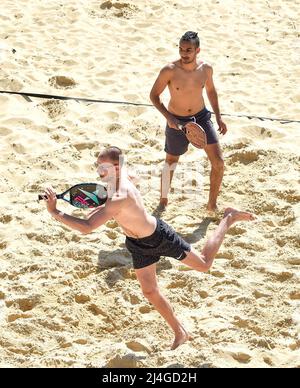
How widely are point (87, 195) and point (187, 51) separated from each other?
6.03ft

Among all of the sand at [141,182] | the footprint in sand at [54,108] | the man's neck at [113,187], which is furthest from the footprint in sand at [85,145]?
the man's neck at [113,187]

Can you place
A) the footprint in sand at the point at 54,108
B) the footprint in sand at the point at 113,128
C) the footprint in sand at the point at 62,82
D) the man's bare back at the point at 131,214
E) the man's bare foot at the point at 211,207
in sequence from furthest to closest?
the footprint in sand at the point at 62,82 → the footprint in sand at the point at 54,108 → the footprint in sand at the point at 113,128 → the man's bare foot at the point at 211,207 → the man's bare back at the point at 131,214

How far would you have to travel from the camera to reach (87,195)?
4707 millimetres

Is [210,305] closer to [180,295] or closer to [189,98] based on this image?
[180,295]

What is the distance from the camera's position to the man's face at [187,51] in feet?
19.6

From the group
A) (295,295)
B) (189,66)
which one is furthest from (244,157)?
(295,295)

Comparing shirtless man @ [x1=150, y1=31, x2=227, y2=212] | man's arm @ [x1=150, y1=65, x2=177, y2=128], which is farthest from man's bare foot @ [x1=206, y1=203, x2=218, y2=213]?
man's arm @ [x1=150, y1=65, x2=177, y2=128]

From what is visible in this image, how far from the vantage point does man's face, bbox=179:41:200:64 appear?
19.6 feet

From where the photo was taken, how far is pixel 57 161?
7.07 metres

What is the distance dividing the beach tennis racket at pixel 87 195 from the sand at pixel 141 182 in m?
0.81

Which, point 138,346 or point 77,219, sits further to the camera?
point 138,346

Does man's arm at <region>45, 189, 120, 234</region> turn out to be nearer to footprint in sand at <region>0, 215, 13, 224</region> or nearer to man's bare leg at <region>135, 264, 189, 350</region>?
man's bare leg at <region>135, 264, 189, 350</region>

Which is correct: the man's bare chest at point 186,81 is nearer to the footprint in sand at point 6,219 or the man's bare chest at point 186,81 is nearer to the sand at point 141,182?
the sand at point 141,182

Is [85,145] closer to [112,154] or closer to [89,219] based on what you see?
[112,154]
